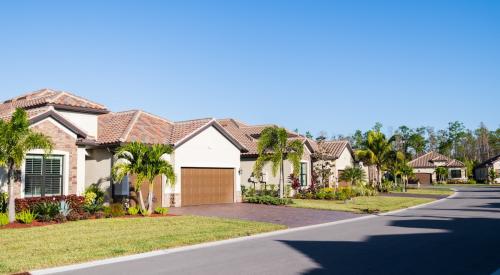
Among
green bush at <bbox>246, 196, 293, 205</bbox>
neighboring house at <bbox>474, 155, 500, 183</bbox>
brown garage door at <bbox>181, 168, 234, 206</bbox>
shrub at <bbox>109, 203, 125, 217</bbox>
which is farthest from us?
neighboring house at <bbox>474, 155, 500, 183</bbox>

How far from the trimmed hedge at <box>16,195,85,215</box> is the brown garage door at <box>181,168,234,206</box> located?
7070 millimetres

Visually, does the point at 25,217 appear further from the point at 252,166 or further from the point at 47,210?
the point at 252,166

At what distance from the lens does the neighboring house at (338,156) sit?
1601 inches

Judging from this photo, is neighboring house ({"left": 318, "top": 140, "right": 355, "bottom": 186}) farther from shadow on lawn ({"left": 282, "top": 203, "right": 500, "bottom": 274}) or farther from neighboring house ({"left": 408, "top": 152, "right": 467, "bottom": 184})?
neighboring house ({"left": 408, "top": 152, "right": 467, "bottom": 184})

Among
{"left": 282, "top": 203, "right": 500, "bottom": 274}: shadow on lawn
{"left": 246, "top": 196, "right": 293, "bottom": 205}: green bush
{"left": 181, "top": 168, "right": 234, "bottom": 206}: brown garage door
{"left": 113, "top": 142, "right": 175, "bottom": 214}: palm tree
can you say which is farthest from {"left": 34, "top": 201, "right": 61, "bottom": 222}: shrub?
{"left": 246, "top": 196, "right": 293, "bottom": 205}: green bush

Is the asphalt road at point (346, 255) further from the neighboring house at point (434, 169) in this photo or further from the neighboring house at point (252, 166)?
the neighboring house at point (434, 169)

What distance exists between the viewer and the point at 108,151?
74.0 ft

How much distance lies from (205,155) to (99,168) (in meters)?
6.18

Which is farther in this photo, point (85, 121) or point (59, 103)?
point (85, 121)

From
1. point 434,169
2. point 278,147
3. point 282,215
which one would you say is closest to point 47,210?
point 282,215

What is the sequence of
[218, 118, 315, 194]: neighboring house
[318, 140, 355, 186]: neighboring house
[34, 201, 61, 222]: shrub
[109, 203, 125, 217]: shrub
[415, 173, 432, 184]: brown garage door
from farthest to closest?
[415, 173, 432, 184]: brown garage door < [318, 140, 355, 186]: neighboring house < [218, 118, 315, 194]: neighboring house < [109, 203, 125, 217]: shrub < [34, 201, 61, 222]: shrub

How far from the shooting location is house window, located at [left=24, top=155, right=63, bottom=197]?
18.5m

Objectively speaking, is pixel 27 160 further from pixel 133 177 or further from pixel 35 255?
pixel 35 255

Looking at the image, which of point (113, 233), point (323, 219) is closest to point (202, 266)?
point (113, 233)
